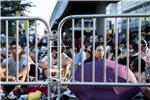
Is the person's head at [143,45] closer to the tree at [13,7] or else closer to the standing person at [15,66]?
the standing person at [15,66]

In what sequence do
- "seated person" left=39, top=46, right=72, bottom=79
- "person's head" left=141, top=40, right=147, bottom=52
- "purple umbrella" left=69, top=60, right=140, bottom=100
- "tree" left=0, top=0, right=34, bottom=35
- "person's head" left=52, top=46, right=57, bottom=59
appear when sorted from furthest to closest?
1. "tree" left=0, top=0, right=34, bottom=35
2. "person's head" left=141, top=40, right=147, bottom=52
3. "person's head" left=52, top=46, right=57, bottom=59
4. "seated person" left=39, top=46, right=72, bottom=79
5. "purple umbrella" left=69, top=60, right=140, bottom=100

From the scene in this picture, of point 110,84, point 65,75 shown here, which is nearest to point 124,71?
point 110,84

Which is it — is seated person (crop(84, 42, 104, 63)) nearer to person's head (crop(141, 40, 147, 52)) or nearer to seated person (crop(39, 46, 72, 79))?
seated person (crop(39, 46, 72, 79))

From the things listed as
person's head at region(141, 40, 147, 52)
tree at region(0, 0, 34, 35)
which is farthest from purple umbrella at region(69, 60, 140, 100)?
tree at region(0, 0, 34, 35)

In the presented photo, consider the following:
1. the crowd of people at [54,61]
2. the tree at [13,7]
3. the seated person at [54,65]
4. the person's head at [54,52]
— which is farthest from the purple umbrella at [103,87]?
the tree at [13,7]

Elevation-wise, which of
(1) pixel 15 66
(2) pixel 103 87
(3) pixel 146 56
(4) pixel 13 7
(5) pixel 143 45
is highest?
(4) pixel 13 7

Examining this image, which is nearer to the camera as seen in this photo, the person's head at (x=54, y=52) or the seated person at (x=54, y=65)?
the seated person at (x=54, y=65)

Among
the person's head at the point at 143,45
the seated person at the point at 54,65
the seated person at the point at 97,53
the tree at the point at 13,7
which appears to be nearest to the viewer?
the seated person at the point at 54,65

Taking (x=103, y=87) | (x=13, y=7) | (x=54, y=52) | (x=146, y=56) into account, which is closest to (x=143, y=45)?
(x=146, y=56)

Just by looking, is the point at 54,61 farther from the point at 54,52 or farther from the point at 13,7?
the point at 13,7

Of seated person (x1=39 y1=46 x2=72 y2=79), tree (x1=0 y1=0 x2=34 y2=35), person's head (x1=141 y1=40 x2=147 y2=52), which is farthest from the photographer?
tree (x1=0 y1=0 x2=34 y2=35)

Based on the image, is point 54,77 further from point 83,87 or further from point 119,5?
point 119,5

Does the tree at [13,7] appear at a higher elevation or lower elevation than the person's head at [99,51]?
higher

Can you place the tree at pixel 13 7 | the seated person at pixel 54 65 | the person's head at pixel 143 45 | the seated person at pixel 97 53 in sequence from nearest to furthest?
the seated person at pixel 54 65
the person's head at pixel 143 45
the seated person at pixel 97 53
the tree at pixel 13 7
